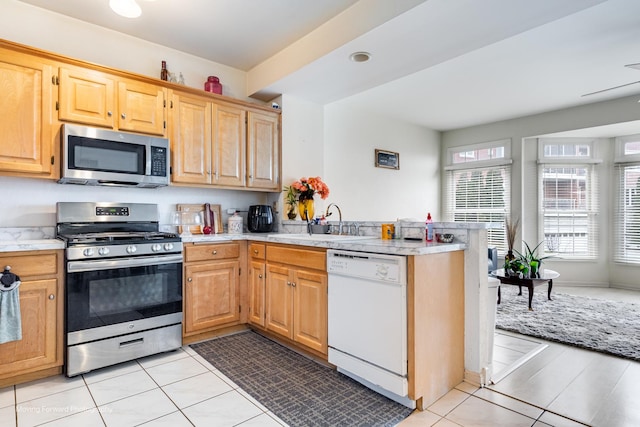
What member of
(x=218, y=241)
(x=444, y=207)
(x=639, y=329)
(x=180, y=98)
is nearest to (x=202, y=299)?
(x=218, y=241)

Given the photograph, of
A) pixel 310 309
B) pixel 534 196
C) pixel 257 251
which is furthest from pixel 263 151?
pixel 534 196

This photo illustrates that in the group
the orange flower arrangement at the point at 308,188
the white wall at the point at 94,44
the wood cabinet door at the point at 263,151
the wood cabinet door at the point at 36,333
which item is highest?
the white wall at the point at 94,44

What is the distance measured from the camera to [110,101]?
2705 millimetres

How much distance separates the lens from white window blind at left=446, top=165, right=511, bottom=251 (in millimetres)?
5773

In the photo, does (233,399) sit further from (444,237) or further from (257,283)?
(444,237)

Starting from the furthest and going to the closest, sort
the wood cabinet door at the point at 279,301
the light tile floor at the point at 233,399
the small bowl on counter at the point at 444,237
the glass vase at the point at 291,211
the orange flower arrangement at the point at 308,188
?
the glass vase at the point at 291,211
the orange flower arrangement at the point at 308,188
the wood cabinet door at the point at 279,301
the small bowl on counter at the point at 444,237
the light tile floor at the point at 233,399

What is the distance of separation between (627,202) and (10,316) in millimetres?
7179

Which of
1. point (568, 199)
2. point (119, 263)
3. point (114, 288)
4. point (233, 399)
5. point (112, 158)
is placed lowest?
point (233, 399)

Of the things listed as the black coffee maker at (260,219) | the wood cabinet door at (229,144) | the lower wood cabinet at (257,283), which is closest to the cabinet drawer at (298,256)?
the lower wood cabinet at (257,283)

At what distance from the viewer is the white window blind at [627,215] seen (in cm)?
510

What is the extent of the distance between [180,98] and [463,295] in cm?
277

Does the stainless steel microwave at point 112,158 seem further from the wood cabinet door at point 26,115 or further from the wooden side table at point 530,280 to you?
the wooden side table at point 530,280

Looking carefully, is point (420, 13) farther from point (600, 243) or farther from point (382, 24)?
point (600, 243)

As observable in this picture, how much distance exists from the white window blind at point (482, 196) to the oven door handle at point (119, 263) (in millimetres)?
4839
